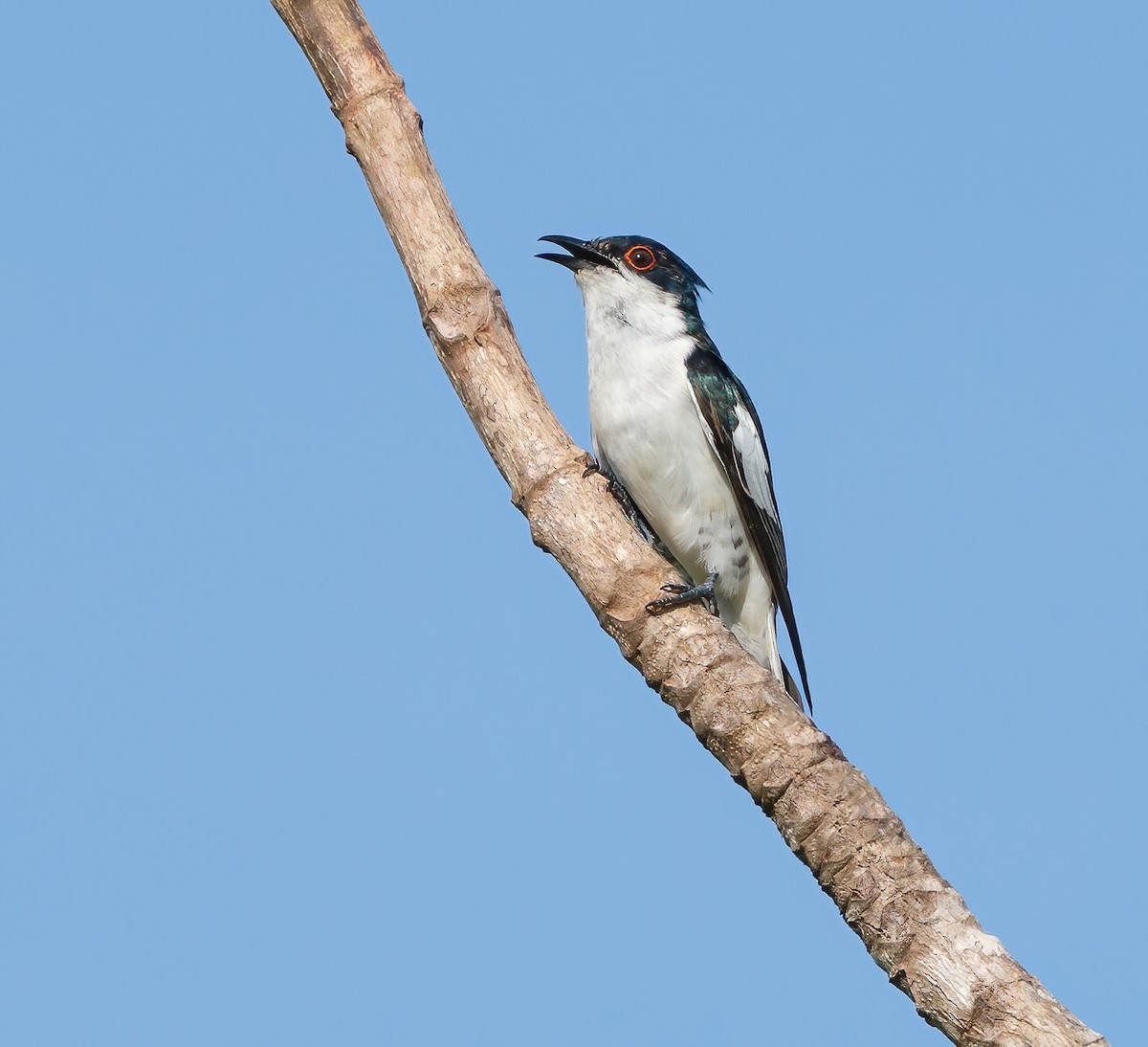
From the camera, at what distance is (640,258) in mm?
7953

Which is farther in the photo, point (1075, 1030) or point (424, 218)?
point (424, 218)

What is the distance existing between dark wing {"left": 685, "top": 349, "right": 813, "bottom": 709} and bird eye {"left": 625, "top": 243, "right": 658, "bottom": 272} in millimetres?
633

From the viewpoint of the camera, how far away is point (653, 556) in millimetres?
5773

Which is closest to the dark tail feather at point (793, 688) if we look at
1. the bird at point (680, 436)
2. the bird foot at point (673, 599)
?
the bird at point (680, 436)

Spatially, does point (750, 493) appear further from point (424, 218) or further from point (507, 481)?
point (424, 218)

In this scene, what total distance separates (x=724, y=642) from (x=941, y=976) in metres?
1.59

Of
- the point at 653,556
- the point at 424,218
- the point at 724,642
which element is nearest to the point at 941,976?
the point at 724,642

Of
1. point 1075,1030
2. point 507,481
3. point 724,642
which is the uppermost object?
point 507,481

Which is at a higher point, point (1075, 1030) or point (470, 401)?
point (470, 401)

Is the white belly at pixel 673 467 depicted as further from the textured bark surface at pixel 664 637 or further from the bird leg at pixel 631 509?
the textured bark surface at pixel 664 637

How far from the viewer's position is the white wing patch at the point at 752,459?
768 centimetres

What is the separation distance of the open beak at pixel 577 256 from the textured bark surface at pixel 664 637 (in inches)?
72.2

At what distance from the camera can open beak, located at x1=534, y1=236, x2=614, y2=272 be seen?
25.8 ft

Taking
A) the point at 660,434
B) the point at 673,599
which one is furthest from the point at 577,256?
the point at 673,599
